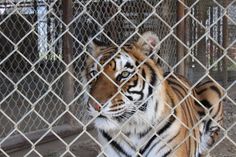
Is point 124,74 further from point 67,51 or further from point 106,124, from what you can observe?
point 67,51

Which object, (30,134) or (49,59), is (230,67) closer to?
(49,59)

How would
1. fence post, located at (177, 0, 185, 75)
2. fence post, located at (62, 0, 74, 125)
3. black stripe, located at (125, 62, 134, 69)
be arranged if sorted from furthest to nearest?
fence post, located at (177, 0, 185, 75), fence post, located at (62, 0, 74, 125), black stripe, located at (125, 62, 134, 69)

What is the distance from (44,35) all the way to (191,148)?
4.88 metres

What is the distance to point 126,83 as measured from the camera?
286cm

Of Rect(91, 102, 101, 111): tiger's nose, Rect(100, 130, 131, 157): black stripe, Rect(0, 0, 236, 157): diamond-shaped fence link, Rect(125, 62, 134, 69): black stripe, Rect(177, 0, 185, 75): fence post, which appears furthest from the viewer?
Rect(177, 0, 185, 75): fence post

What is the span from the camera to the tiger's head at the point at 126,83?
106 inches

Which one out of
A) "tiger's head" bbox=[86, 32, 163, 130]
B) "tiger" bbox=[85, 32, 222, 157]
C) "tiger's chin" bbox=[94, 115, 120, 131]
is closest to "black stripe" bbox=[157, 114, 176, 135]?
"tiger" bbox=[85, 32, 222, 157]

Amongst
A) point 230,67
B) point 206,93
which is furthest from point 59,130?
point 230,67

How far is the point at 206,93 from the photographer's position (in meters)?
4.49

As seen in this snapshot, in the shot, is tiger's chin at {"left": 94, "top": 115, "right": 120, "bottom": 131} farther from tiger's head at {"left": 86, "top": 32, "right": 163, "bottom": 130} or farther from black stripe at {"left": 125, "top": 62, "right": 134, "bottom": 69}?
black stripe at {"left": 125, "top": 62, "right": 134, "bottom": 69}

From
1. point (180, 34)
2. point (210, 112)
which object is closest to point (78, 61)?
point (180, 34)

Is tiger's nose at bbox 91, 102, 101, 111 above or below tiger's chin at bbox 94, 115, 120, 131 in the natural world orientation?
above

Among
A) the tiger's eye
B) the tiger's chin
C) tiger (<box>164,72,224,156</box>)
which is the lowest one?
tiger (<box>164,72,224,156</box>)

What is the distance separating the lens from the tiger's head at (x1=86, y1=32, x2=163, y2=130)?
8.85 ft
